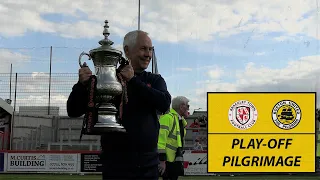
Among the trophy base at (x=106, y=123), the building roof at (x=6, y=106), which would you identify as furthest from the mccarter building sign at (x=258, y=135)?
the trophy base at (x=106, y=123)

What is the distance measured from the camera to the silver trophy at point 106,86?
2.46 meters

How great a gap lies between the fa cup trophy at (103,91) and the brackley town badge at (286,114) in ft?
47.2

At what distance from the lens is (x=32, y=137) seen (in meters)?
20.5

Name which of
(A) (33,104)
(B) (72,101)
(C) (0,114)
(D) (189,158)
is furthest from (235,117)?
(B) (72,101)

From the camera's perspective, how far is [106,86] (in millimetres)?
2441

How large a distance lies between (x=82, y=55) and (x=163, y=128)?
374 centimetres

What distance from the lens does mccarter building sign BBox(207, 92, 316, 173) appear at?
54.3ft

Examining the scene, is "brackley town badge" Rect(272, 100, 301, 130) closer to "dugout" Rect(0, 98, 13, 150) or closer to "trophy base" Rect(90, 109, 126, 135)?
"dugout" Rect(0, 98, 13, 150)

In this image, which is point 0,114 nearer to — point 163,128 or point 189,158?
point 189,158

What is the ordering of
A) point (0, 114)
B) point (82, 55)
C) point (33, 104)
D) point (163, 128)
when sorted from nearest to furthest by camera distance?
point (82, 55), point (163, 128), point (33, 104), point (0, 114)

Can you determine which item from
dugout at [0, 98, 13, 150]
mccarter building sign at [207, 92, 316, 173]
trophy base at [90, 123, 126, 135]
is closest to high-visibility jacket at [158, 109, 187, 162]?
trophy base at [90, 123, 126, 135]

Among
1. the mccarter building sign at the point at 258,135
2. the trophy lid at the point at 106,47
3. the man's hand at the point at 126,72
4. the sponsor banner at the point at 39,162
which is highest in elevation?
the trophy lid at the point at 106,47

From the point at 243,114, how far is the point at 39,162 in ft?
23.6

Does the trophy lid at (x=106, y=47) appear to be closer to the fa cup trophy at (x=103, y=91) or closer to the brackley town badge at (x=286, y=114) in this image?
the fa cup trophy at (x=103, y=91)
